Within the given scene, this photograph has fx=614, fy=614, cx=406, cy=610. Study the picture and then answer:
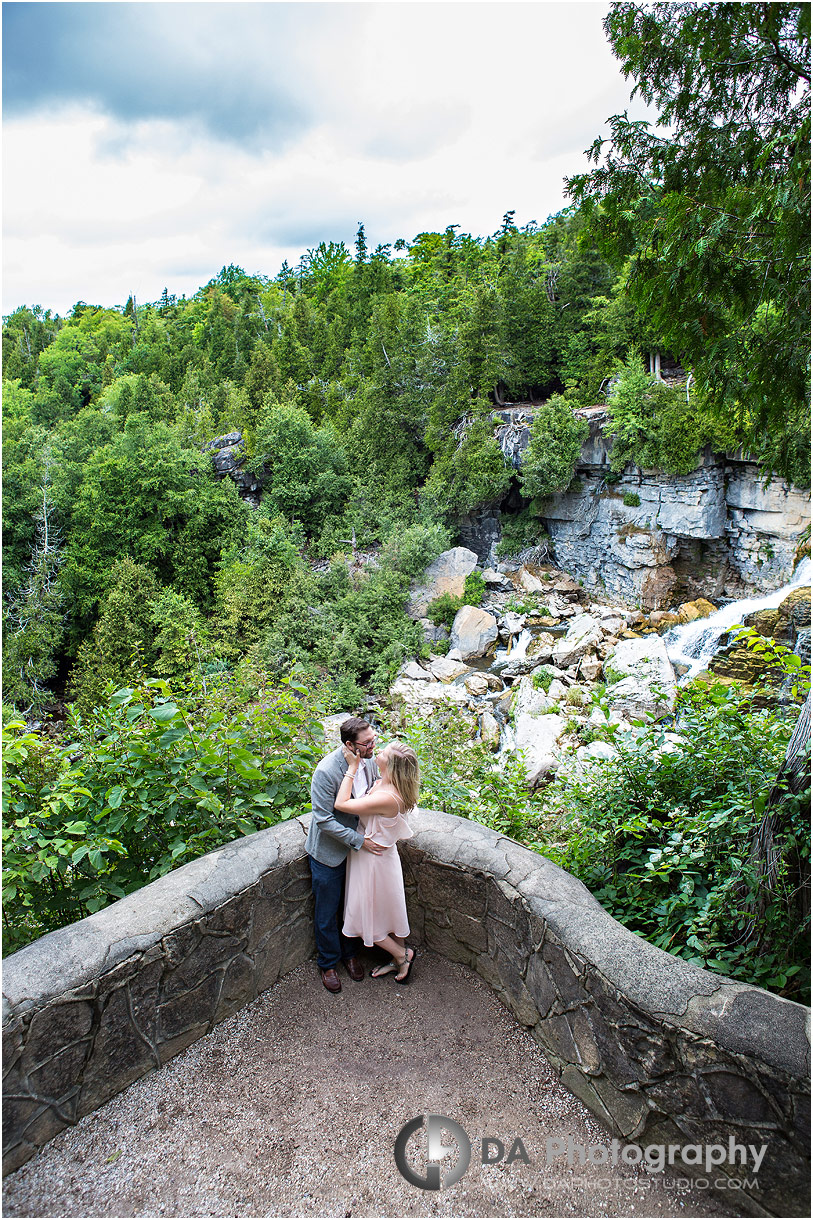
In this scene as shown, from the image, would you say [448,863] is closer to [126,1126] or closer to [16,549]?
[126,1126]

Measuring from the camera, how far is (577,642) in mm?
13195

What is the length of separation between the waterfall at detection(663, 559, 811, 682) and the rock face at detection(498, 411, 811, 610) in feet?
2.94

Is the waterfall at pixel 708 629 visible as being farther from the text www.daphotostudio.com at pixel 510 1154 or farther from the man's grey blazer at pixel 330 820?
the text www.daphotostudio.com at pixel 510 1154

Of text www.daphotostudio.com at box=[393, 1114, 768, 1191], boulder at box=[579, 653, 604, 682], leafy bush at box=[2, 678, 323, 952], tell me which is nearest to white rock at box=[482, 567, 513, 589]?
boulder at box=[579, 653, 604, 682]

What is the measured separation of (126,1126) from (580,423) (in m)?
16.1

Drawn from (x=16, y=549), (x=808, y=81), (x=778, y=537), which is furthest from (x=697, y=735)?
(x=16, y=549)

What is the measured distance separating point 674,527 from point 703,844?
13.7m

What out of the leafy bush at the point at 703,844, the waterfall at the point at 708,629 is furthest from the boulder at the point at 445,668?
the leafy bush at the point at 703,844

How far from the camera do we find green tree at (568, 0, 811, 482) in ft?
8.12

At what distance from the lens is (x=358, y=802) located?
2.60 meters

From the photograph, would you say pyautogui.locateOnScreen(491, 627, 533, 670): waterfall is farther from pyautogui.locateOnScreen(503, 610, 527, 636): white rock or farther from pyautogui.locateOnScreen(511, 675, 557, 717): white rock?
pyautogui.locateOnScreen(511, 675, 557, 717): white rock

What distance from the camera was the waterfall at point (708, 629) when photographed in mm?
11547

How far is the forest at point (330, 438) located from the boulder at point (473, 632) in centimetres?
149

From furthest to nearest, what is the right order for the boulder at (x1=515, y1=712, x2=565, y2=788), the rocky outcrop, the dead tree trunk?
the rocky outcrop < the boulder at (x1=515, y1=712, x2=565, y2=788) < the dead tree trunk
